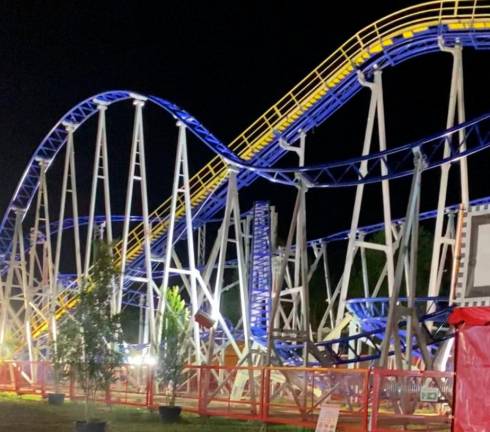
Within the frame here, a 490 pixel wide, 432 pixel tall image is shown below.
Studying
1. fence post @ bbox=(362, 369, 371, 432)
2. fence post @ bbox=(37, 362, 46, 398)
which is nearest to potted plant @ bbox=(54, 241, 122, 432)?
fence post @ bbox=(362, 369, 371, 432)

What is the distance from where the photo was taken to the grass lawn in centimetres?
1355

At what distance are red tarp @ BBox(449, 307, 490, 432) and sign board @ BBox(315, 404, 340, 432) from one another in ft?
5.96

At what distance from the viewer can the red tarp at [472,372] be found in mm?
7446

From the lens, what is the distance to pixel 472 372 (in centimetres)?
759

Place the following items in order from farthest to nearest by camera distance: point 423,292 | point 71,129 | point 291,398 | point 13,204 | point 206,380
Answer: point 423,292, point 13,204, point 71,129, point 206,380, point 291,398

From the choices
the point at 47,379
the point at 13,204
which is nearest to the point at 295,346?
the point at 47,379

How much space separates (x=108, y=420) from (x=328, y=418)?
6952 millimetres

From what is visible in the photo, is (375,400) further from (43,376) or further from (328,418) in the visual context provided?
(43,376)

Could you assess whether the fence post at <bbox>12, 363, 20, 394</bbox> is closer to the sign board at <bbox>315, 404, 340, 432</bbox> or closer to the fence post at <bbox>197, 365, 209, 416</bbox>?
the fence post at <bbox>197, 365, 209, 416</bbox>

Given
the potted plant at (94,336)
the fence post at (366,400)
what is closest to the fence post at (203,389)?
the potted plant at (94,336)

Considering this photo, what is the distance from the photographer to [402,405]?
407 inches

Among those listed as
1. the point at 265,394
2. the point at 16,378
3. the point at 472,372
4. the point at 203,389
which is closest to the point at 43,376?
the point at 16,378

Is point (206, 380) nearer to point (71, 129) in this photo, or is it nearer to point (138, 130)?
point (138, 130)

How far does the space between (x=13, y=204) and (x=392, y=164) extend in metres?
15.7
